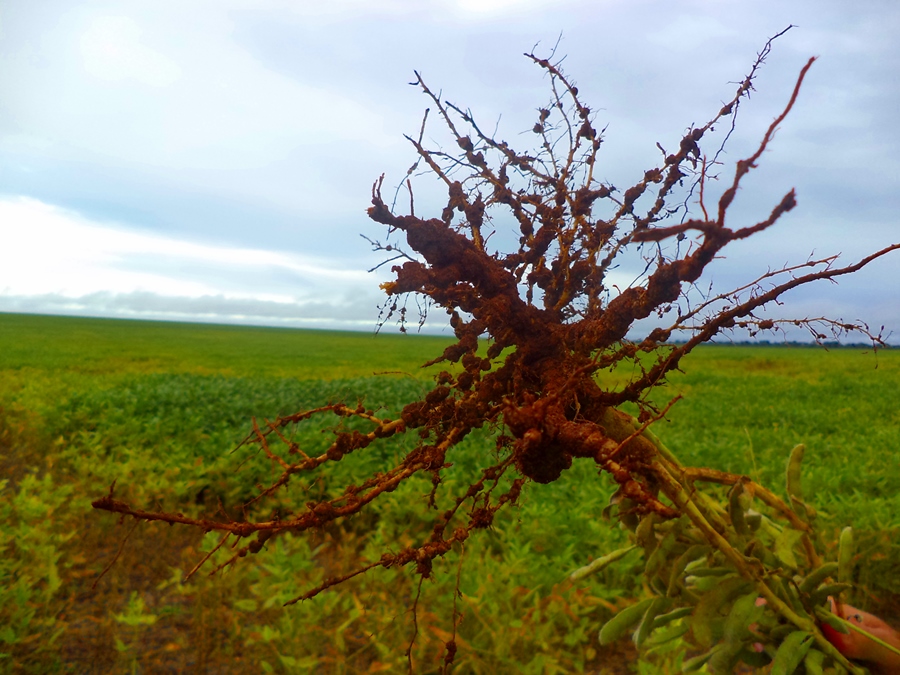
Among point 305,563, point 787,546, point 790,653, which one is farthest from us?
point 305,563

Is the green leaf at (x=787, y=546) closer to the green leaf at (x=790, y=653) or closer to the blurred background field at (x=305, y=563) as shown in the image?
the green leaf at (x=790, y=653)

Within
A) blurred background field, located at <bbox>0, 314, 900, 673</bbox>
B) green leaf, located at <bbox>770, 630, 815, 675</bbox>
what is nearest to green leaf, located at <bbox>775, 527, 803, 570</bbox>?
green leaf, located at <bbox>770, 630, 815, 675</bbox>

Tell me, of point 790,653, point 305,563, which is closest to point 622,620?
point 790,653

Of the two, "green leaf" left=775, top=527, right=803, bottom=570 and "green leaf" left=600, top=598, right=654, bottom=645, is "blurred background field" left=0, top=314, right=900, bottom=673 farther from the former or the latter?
"green leaf" left=600, top=598, right=654, bottom=645

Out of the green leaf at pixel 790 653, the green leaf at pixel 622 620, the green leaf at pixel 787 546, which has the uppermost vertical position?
the green leaf at pixel 787 546

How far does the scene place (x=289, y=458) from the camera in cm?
529

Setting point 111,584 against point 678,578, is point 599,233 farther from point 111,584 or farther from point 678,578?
point 111,584

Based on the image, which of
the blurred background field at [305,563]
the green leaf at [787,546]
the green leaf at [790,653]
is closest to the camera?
the green leaf at [790,653]

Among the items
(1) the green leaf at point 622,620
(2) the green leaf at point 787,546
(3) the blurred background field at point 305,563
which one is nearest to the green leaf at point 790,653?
(2) the green leaf at point 787,546

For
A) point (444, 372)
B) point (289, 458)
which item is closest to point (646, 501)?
point (444, 372)

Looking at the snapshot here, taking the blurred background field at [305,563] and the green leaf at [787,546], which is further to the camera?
the blurred background field at [305,563]

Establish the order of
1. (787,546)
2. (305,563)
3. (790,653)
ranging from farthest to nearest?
(305,563), (787,546), (790,653)

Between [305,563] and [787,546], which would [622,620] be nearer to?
[787,546]

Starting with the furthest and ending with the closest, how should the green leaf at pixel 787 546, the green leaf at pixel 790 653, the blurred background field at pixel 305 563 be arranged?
the blurred background field at pixel 305 563 < the green leaf at pixel 787 546 < the green leaf at pixel 790 653
